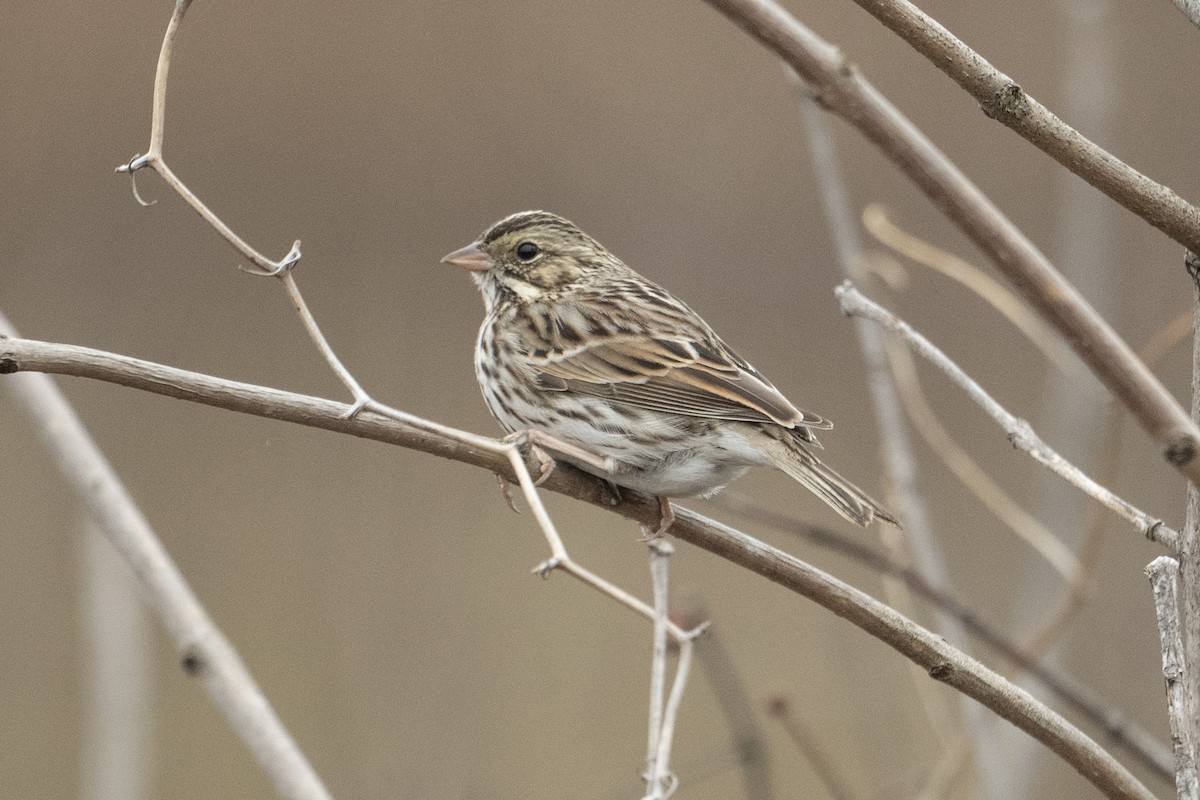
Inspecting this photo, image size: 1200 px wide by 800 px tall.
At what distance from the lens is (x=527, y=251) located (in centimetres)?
271

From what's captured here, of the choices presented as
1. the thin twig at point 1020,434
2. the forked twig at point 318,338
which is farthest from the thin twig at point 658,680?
the thin twig at point 1020,434

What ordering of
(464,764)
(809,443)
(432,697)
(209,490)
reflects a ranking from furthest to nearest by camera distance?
1. (209,490)
2. (432,697)
3. (464,764)
4. (809,443)

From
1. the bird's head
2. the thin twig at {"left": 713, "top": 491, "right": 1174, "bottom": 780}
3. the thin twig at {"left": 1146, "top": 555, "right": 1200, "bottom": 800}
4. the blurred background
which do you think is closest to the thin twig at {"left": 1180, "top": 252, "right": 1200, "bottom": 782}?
the thin twig at {"left": 1146, "top": 555, "right": 1200, "bottom": 800}

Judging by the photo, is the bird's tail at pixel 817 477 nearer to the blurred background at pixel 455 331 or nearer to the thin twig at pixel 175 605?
the thin twig at pixel 175 605

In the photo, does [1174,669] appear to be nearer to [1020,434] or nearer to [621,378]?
[1020,434]

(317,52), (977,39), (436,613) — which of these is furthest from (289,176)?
(977,39)

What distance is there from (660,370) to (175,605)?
115 cm

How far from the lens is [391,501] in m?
4.71

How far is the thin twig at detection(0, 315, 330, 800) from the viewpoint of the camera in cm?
116

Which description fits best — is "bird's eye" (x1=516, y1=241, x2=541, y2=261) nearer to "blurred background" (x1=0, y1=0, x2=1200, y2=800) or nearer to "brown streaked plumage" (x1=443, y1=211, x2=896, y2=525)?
"brown streaked plumage" (x1=443, y1=211, x2=896, y2=525)

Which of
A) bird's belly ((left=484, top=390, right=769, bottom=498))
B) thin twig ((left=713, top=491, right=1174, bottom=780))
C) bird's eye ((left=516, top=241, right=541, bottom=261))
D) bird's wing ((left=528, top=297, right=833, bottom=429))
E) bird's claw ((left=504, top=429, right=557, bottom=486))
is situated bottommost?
thin twig ((left=713, top=491, right=1174, bottom=780))

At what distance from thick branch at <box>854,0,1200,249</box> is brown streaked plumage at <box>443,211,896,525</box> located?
0.85 m

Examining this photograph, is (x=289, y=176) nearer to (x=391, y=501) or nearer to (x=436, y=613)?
(x=391, y=501)

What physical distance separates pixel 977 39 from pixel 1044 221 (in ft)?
2.16
